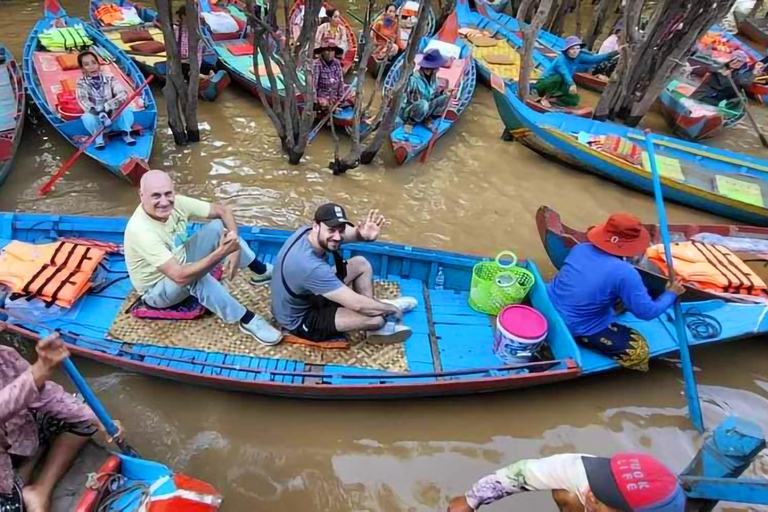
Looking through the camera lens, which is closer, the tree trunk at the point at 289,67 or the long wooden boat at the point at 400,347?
the long wooden boat at the point at 400,347

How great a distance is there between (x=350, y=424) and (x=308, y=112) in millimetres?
3812

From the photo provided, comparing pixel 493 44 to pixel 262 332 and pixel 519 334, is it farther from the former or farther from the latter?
pixel 262 332

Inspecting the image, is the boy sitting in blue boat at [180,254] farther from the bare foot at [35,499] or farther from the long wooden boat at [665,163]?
the long wooden boat at [665,163]

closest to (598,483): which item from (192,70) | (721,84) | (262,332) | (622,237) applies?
(622,237)

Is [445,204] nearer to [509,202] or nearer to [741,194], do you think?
[509,202]

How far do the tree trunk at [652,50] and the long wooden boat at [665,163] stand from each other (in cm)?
81

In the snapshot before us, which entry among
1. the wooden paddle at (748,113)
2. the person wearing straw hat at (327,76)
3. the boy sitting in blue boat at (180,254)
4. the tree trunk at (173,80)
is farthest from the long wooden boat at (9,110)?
the wooden paddle at (748,113)

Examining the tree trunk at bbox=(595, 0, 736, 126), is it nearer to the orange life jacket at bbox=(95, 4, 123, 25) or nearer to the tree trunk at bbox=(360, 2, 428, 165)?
the tree trunk at bbox=(360, 2, 428, 165)

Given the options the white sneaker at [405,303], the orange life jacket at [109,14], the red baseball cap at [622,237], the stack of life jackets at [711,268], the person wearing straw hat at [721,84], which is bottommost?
the orange life jacket at [109,14]

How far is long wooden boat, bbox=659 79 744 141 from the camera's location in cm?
805

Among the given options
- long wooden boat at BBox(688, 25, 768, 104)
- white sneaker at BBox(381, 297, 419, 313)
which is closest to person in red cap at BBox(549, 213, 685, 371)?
white sneaker at BBox(381, 297, 419, 313)

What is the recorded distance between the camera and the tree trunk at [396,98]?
6.15 metres

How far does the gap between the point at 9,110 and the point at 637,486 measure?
25.0 ft

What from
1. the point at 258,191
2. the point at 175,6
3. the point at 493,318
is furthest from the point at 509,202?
the point at 175,6
